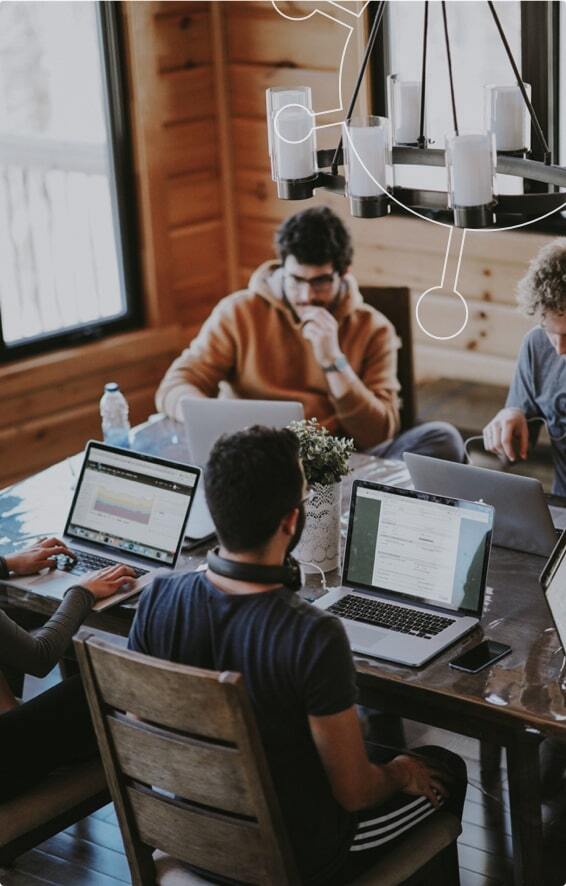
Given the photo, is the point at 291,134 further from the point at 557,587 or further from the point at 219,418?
the point at 557,587

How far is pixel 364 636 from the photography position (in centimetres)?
246

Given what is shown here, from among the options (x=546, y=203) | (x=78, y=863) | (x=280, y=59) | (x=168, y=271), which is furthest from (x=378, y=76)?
(x=78, y=863)

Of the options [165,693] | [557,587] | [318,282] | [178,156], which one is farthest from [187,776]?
[178,156]

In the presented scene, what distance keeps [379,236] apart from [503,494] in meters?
2.45

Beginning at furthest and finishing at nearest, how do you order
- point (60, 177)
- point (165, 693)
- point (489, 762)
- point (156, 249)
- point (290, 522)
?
1. point (156, 249)
2. point (60, 177)
3. point (489, 762)
4. point (290, 522)
5. point (165, 693)

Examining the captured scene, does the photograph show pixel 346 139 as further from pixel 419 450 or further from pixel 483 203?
pixel 419 450

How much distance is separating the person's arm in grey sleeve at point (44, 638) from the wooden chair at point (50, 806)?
16 centimetres

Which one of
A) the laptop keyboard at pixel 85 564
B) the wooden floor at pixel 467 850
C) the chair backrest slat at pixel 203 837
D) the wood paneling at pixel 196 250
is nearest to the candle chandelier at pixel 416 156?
the laptop keyboard at pixel 85 564

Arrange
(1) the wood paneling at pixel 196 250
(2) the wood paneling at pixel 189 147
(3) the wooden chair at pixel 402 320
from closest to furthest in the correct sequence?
(3) the wooden chair at pixel 402 320 → (2) the wood paneling at pixel 189 147 → (1) the wood paneling at pixel 196 250

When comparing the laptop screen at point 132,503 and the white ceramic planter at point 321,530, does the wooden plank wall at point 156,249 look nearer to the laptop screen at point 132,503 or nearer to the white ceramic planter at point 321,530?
the laptop screen at point 132,503

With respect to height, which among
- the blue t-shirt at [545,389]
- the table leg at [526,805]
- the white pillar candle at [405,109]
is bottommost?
the table leg at [526,805]

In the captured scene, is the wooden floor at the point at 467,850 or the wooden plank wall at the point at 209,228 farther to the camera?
the wooden plank wall at the point at 209,228

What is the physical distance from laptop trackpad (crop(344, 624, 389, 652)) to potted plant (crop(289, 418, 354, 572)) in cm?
29

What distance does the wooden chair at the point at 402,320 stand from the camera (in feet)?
13.2
